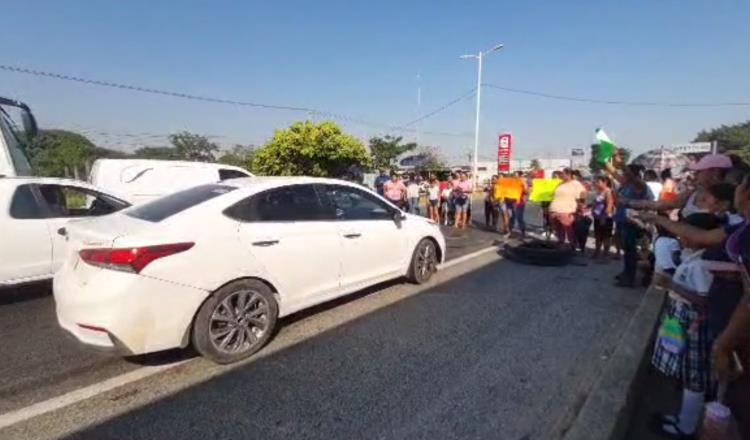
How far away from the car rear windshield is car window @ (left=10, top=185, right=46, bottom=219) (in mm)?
2247

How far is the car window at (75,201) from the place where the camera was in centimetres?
600

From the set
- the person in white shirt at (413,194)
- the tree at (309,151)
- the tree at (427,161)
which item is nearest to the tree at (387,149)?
the tree at (427,161)

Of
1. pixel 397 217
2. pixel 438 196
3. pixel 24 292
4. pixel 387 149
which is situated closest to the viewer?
pixel 397 217

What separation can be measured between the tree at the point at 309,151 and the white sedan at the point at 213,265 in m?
20.6

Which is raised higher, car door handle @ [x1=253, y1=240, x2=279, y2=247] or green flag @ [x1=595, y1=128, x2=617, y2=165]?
green flag @ [x1=595, y1=128, x2=617, y2=165]

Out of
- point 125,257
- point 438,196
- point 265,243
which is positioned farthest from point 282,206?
point 438,196

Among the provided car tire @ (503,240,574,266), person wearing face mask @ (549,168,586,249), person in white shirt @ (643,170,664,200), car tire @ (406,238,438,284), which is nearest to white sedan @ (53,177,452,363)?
car tire @ (406,238,438,284)

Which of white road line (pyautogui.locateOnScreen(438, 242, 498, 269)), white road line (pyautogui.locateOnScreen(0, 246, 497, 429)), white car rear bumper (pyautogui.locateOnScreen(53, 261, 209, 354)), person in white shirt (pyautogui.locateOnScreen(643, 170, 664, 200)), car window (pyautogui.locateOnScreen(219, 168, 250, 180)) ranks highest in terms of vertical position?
person in white shirt (pyautogui.locateOnScreen(643, 170, 664, 200))

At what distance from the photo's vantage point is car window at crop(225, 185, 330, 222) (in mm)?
4332

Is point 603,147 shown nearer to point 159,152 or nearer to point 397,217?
point 397,217

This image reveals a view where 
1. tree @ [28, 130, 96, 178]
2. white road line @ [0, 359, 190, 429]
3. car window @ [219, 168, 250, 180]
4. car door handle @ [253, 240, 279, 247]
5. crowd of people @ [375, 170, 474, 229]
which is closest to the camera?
white road line @ [0, 359, 190, 429]

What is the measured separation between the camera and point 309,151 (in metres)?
25.4

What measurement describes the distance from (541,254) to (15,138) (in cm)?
917

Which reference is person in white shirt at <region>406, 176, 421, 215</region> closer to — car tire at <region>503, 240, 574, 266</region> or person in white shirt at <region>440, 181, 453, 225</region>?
person in white shirt at <region>440, 181, 453, 225</region>
